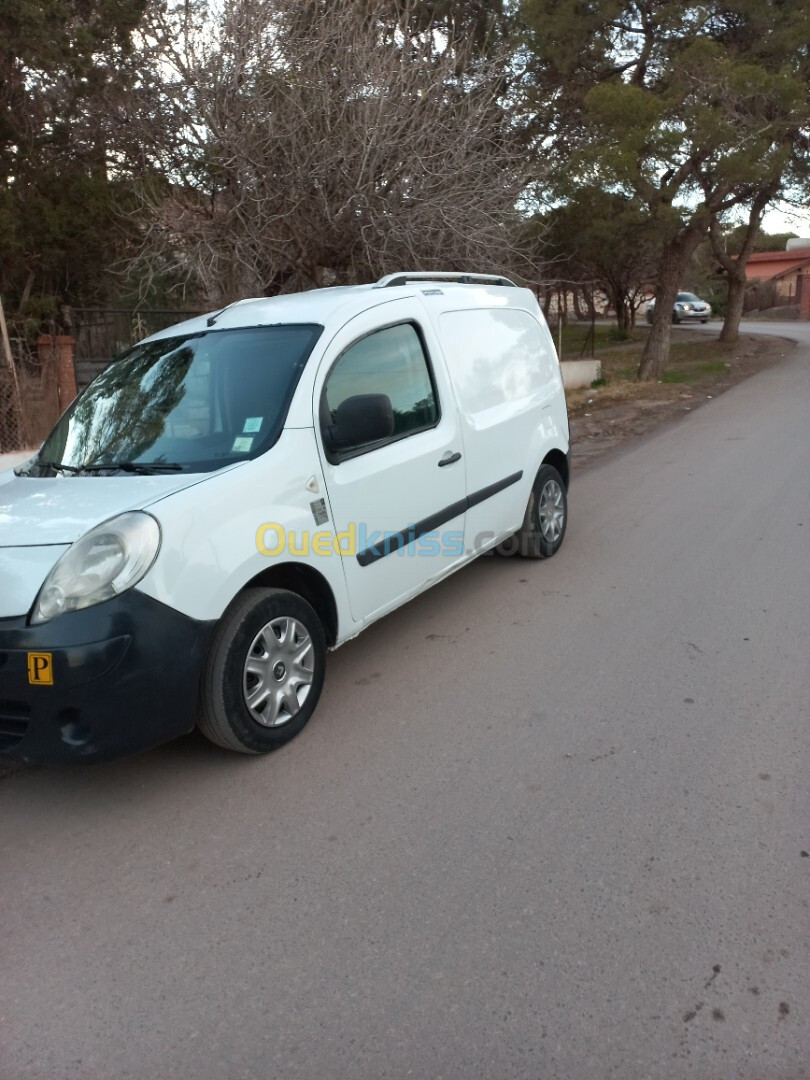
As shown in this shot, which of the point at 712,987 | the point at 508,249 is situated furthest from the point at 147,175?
the point at 712,987

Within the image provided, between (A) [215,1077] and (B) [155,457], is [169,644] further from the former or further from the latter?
(A) [215,1077]

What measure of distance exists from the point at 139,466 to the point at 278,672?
1.14 metres

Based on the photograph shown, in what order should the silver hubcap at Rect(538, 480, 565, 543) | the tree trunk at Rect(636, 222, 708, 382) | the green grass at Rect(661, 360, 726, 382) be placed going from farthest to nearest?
the green grass at Rect(661, 360, 726, 382)
the tree trunk at Rect(636, 222, 708, 382)
the silver hubcap at Rect(538, 480, 565, 543)

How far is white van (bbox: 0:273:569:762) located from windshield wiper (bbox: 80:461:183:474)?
1 centimetres

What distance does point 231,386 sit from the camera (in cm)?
447

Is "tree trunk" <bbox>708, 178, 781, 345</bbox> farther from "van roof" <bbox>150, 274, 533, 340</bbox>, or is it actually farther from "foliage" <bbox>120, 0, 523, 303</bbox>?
"van roof" <bbox>150, 274, 533, 340</bbox>

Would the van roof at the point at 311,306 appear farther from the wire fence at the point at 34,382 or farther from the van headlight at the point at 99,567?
the wire fence at the point at 34,382

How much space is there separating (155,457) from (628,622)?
2.83 m

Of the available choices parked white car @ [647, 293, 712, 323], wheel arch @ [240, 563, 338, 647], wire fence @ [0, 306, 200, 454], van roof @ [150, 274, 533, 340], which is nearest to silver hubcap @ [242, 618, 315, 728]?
wheel arch @ [240, 563, 338, 647]

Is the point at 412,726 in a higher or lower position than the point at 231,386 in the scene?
lower

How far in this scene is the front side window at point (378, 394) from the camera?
424 cm

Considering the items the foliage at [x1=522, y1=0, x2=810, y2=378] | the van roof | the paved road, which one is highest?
the foliage at [x1=522, y1=0, x2=810, y2=378]

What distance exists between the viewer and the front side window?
4.24m

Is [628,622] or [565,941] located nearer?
[565,941]
